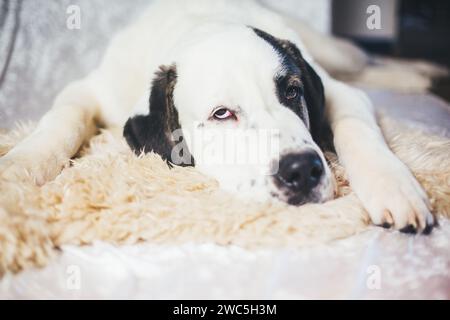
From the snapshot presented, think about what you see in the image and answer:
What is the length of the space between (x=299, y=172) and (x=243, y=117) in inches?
11.1

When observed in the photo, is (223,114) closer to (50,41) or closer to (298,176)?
(298,176)

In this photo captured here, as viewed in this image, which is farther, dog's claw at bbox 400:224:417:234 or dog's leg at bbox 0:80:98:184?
dog's leg at bbox 0:80:98:184

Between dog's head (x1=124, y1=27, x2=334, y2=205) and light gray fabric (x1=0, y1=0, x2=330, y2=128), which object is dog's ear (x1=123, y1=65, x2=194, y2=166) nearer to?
dog's head (x1=124, y1=27, x2=334, y2=205)

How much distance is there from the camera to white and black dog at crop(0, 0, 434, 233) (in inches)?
42.4

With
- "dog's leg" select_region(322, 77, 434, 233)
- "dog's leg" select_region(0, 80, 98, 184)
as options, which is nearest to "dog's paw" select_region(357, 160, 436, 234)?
"dog's leg" select_region(322, 77, 434, 233)

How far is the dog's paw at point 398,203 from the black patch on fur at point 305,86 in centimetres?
37

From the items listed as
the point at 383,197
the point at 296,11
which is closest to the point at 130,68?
the point at 383,197

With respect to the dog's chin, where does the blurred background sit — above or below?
above

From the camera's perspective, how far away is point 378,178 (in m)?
1.08

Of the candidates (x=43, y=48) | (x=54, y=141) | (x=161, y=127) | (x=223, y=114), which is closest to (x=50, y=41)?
(x=43, y=48)

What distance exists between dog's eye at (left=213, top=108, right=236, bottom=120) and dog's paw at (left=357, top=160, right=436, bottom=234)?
431 millimetres

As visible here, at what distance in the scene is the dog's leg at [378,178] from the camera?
3.34 ft

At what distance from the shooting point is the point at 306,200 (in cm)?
109

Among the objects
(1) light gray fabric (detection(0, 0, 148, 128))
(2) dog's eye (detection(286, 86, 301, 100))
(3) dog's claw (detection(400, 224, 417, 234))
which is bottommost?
(3) dog's claw (detection(400, 224, 417, 234))
